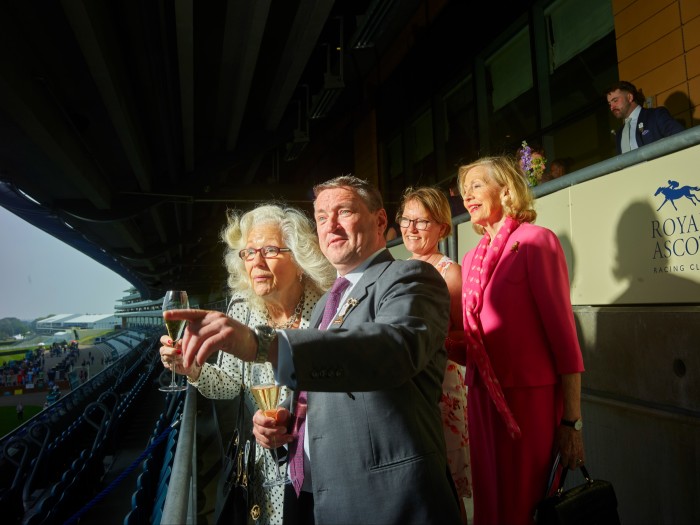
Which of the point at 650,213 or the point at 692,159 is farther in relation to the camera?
the point at 650,213

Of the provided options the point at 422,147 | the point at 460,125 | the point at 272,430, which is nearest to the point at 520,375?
the point at 272,430

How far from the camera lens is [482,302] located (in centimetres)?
175

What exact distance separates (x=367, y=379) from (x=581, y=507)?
101 cm

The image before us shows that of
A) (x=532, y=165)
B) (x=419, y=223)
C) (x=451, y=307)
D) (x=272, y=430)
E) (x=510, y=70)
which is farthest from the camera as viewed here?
(x=510, y=70)

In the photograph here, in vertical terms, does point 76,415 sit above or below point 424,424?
below

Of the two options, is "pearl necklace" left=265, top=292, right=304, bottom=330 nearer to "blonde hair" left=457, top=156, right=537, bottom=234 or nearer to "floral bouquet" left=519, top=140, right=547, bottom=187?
"blonde hair" left=457, top=156, right=537, bottom=234

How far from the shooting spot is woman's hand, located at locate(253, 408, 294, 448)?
1.32m

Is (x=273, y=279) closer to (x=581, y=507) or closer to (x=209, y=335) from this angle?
(x=209, y=335)

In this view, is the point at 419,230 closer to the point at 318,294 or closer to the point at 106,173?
the point at 318,294

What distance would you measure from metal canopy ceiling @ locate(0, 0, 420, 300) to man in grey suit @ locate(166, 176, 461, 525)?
3.55 metres

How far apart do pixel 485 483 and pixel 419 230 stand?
3.77 ft

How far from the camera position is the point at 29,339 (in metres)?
16.8

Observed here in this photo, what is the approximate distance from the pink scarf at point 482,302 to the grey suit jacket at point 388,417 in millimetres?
512

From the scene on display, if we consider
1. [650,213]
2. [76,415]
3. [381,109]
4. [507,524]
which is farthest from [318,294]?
[76,415]
